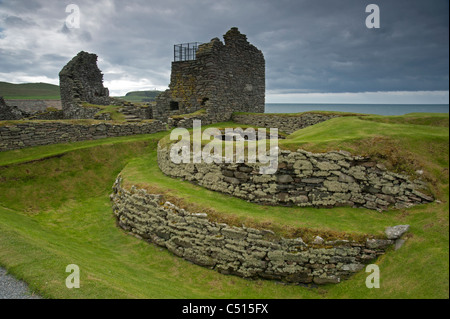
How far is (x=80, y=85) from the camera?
1196 inches

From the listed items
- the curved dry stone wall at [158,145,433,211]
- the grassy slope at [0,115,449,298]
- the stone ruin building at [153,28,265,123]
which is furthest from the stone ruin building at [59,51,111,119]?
the curved dry stone wall at [158,145,433,211]

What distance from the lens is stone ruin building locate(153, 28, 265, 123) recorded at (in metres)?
25.8

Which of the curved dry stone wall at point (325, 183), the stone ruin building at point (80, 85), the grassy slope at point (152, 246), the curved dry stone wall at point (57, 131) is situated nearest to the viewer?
the grassy slope at point (152, 246)

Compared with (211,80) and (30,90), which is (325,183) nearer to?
(211,80)

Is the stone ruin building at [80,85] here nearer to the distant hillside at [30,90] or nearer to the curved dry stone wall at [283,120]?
the curved dry stone wall at [283,120]

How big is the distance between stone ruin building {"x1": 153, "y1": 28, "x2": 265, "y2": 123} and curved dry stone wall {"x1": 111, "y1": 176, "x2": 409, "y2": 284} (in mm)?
Answer: 16297

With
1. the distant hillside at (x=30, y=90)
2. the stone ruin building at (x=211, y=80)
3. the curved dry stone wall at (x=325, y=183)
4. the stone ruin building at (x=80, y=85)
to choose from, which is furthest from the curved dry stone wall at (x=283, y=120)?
the distant hillside at (x=30, y=90)

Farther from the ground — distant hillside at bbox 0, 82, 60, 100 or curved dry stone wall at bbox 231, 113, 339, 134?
distant hillside at bbox 0, 82, 60, 100

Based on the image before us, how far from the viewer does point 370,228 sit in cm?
866

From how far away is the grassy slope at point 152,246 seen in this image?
707 centimetres

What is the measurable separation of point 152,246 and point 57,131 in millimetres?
12128

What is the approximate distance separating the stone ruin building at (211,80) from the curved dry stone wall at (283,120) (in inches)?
71.7

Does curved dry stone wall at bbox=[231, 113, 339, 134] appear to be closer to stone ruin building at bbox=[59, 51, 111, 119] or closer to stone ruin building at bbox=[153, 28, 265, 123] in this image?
stone ruin building at bbox=[153, 28, 265, 123]
